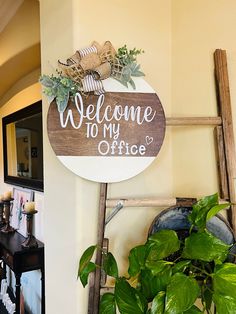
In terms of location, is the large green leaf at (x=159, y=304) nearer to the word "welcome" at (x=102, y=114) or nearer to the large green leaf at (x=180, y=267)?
the large green leaf at (x=180, y=267)

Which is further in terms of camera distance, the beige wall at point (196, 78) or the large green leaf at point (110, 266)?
the beige wall at point (196, 78)

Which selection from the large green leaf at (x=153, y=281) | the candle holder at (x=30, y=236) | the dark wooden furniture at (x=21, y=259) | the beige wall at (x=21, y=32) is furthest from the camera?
the candle holder at (x=30, y=236)

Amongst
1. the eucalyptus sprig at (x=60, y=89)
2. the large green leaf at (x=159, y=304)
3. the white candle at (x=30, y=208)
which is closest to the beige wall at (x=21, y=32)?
the eucalyptus sprig at (x=60, y=89)

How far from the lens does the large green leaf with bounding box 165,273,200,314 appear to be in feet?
2.47

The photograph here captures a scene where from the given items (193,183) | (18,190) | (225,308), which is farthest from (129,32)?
(18,190)

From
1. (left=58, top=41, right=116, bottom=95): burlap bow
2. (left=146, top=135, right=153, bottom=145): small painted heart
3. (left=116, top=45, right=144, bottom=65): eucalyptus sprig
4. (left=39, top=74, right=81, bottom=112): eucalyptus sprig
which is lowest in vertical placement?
(left=146, top=135, right=153, bottom=145): small painted heart

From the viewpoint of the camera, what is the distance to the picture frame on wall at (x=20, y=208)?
2.68 m

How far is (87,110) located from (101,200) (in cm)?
38

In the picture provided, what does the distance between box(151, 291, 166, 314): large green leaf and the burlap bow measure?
764 mm

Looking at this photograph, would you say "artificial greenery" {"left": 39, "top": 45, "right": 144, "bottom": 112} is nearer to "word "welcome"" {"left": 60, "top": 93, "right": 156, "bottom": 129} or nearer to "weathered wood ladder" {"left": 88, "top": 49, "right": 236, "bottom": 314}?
"word "welcome"" {"left": 60, "top": 93, "right": 156, "bottom": 129}

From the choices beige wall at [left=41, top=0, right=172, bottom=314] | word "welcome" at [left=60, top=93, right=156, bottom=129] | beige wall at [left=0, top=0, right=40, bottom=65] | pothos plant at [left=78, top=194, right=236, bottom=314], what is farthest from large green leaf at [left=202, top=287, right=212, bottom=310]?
beige wall at [left=0, top=0, right=40, bottom=65]

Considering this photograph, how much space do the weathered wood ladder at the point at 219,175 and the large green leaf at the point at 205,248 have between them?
293 millimetres

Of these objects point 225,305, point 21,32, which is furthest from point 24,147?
point 225,305

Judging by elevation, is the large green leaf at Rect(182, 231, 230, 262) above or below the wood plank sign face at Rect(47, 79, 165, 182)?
below
